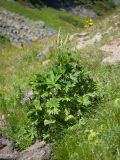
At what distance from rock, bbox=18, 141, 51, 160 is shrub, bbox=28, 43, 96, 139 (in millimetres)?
565

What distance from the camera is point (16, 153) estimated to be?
9.66 metres

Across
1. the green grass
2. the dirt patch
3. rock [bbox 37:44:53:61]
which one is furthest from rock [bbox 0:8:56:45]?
the green grass

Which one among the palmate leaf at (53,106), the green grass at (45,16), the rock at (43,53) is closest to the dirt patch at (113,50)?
the rock at (43,53)

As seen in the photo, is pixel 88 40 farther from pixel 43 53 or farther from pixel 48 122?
pixel 48 122

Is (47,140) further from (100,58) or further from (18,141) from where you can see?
(100,58)

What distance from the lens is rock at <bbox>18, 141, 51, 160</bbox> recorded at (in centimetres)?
893

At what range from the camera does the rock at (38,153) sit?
29.3 ft

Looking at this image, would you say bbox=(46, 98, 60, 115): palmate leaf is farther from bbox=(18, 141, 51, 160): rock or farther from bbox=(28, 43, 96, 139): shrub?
bbox=(18, 141, 51, 160): rock

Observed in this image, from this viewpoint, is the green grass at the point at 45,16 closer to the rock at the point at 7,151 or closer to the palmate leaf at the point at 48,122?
the palmate leaf at the point at 48,122

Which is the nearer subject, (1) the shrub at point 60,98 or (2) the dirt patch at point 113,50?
(1) the shrub at point 60,98

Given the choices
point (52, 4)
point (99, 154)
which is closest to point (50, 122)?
point (99, 154)

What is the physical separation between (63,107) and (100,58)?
5635 millimetres

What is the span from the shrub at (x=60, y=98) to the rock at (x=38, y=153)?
0.57m

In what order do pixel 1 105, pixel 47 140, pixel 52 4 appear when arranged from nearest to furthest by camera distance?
pixel 47 140, pixel 1 105, pixel 52 4
